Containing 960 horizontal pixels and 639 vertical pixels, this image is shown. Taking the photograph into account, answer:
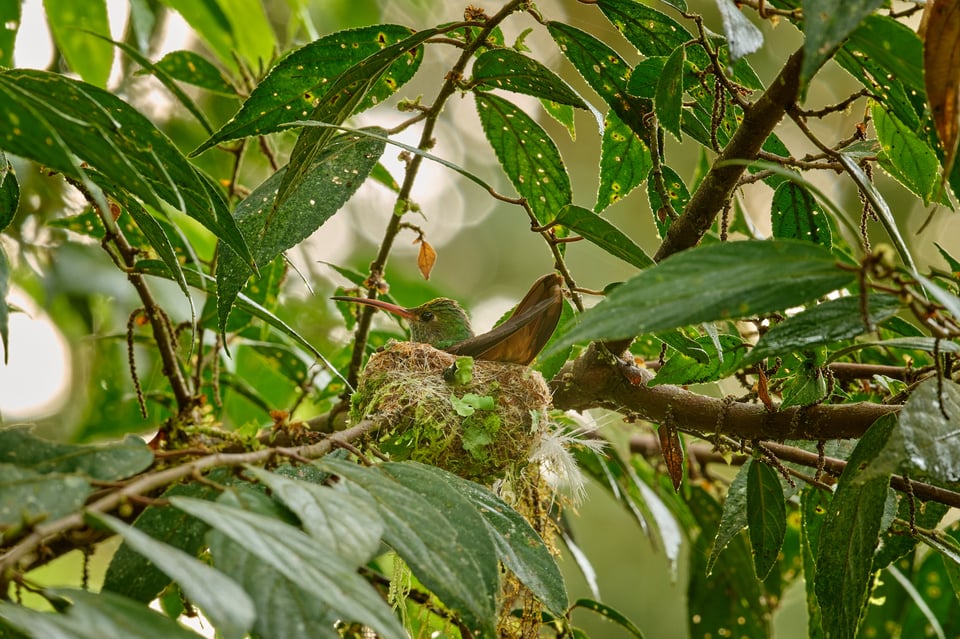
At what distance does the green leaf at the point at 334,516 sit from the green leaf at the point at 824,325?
1.72 ft

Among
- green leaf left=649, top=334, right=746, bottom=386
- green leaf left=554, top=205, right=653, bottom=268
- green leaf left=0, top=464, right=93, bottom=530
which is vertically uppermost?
green leaf left=554, top=205, right=653, bottom=268

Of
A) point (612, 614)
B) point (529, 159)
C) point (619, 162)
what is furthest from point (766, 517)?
point (529, 159)

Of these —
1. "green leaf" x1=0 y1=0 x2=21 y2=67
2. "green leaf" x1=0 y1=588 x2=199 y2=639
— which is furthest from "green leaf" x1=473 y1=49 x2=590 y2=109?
"green leaf" x1=0 y1=0 x2=21 y2=67

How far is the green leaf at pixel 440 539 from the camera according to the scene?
1.00 metres

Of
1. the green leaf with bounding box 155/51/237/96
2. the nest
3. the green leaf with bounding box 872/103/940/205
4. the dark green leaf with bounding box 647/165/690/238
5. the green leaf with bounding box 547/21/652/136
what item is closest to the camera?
the green leaf with bounding box 872/103/940/205

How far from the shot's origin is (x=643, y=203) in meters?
8.13

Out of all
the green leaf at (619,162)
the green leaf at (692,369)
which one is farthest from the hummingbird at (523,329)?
the green leaf at (692,369)

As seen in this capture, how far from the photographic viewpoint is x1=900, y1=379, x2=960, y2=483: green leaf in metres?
1.08

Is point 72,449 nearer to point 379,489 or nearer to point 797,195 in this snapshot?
point 379,489

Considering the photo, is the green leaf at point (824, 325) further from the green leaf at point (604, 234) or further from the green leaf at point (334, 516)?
the green leaf at point (334, 516)

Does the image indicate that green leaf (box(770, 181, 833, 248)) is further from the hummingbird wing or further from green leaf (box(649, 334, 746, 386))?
the hummingbird wing

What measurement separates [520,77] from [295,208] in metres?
0.50

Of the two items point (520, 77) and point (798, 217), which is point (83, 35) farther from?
point (798, 217)

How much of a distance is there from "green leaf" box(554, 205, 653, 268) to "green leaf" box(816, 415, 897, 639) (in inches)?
17.5
